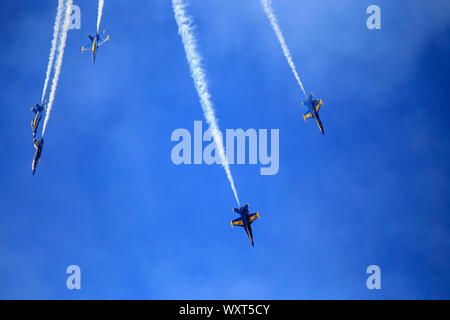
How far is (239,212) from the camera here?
3344 cm

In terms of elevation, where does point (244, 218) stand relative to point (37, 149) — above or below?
below

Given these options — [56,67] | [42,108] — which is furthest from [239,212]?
[42,108]

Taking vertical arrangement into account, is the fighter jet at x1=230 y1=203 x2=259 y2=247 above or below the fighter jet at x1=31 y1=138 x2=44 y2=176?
below

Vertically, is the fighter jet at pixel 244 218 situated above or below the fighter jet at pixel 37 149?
below
